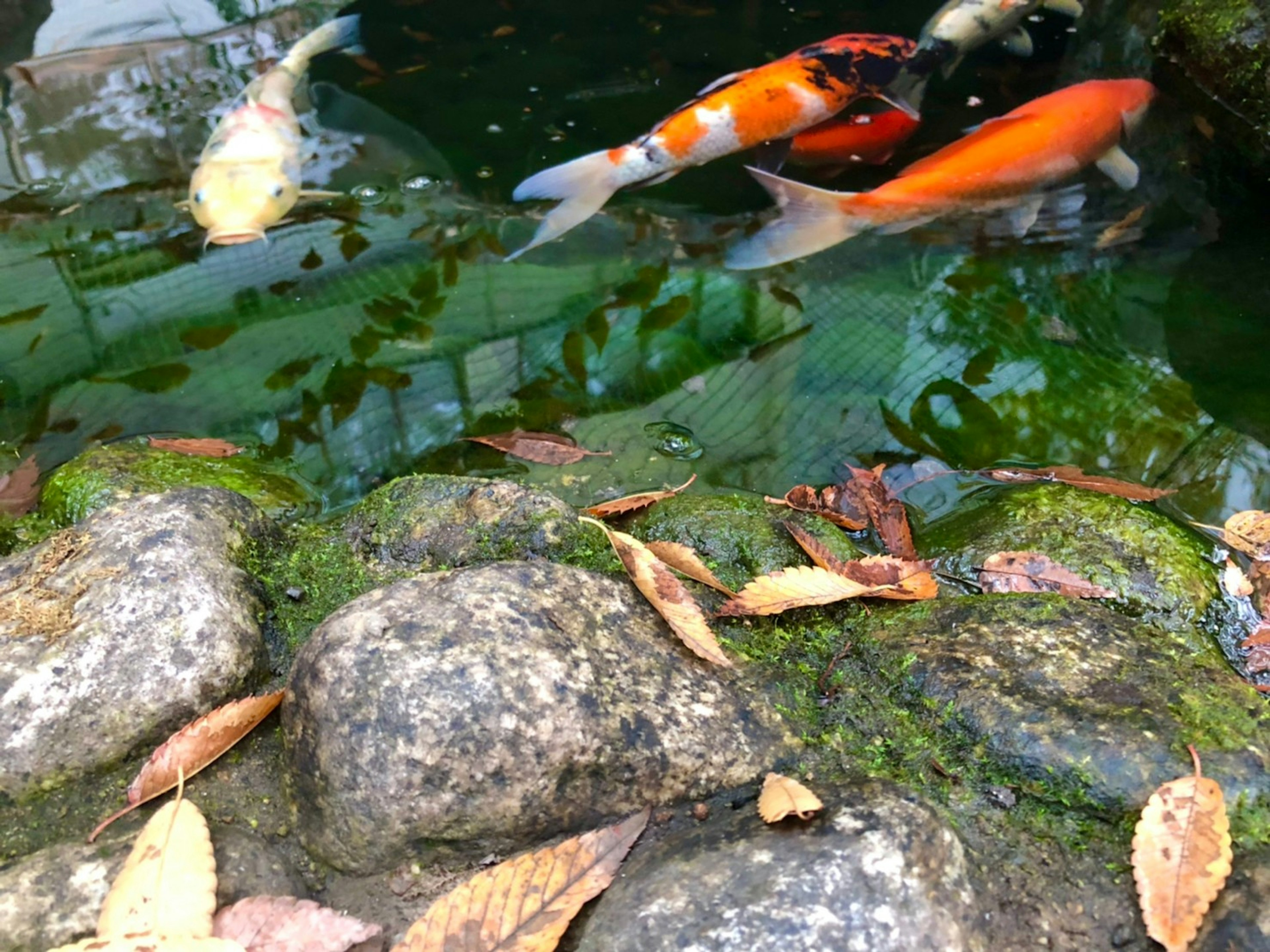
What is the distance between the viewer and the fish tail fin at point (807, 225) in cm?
439

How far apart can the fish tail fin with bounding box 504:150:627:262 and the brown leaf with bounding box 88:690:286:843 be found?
3.12 m

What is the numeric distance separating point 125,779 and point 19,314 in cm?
312

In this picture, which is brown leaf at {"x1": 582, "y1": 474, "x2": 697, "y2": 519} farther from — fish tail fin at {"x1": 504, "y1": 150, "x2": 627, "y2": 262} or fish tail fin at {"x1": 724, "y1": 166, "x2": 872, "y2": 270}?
fish tail fin at {"x1": 504, "y1": 150, "x2": 627, "y2": 262}

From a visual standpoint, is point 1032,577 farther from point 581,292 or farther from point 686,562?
point 581,292

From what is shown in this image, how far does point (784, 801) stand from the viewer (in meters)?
1.71

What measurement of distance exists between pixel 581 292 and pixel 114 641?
111 inches

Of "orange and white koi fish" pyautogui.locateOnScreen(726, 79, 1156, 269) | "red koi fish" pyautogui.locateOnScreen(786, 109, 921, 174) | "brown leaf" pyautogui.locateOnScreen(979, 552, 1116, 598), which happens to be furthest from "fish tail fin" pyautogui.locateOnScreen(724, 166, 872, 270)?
"brown leaf" pyautogui.locateOnScreen(979, 552, 1116, 598)

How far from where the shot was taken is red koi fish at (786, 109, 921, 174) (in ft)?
16.6

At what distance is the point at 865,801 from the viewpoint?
1.72 m

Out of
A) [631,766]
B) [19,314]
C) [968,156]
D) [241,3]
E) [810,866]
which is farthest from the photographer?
[241,3]

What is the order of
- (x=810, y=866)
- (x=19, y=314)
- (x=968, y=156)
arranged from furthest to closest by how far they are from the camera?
(x=968, y=156)
(x=19, y=314)
(x=810, y=866)

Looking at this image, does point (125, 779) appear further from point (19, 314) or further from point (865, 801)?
point (19, 314)

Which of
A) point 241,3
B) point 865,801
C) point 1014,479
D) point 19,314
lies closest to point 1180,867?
point 865,801

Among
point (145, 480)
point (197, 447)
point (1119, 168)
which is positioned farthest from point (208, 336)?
point (1119, 168)
